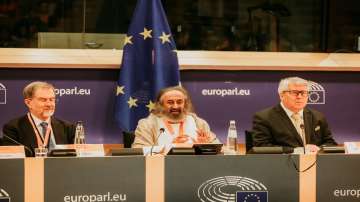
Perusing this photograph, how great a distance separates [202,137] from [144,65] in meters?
1.32

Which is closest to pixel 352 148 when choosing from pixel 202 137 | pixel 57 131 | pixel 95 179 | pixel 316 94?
pixel 202 137

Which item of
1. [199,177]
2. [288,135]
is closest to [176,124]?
[288,135]

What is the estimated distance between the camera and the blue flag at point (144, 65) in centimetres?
603

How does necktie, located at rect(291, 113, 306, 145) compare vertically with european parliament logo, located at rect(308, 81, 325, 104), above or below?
below

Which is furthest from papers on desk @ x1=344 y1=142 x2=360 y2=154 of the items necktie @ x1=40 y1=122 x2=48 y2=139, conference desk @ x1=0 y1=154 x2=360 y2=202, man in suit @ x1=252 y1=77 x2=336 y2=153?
necktie @ x1=40 y1=122 x2=48 y2=139

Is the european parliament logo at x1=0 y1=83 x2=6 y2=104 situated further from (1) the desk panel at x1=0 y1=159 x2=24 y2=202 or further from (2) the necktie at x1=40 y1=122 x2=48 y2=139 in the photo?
(1) the desk panel at x1=0 y1=159 x2=24 y2=202

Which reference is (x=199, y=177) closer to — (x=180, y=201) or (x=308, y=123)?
(x=180, y=201)

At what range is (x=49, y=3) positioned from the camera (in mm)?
6738

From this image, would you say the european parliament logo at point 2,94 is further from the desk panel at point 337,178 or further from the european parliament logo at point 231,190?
the desk panel at point 337,178

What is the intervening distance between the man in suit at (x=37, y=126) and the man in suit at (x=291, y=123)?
1.52m

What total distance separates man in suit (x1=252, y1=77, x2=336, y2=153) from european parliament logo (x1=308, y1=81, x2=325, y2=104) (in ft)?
4.21

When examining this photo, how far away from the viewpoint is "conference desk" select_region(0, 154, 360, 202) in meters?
3.46

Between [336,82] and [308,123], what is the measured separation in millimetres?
1588

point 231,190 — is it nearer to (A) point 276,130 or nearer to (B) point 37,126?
(A) point 276,130
